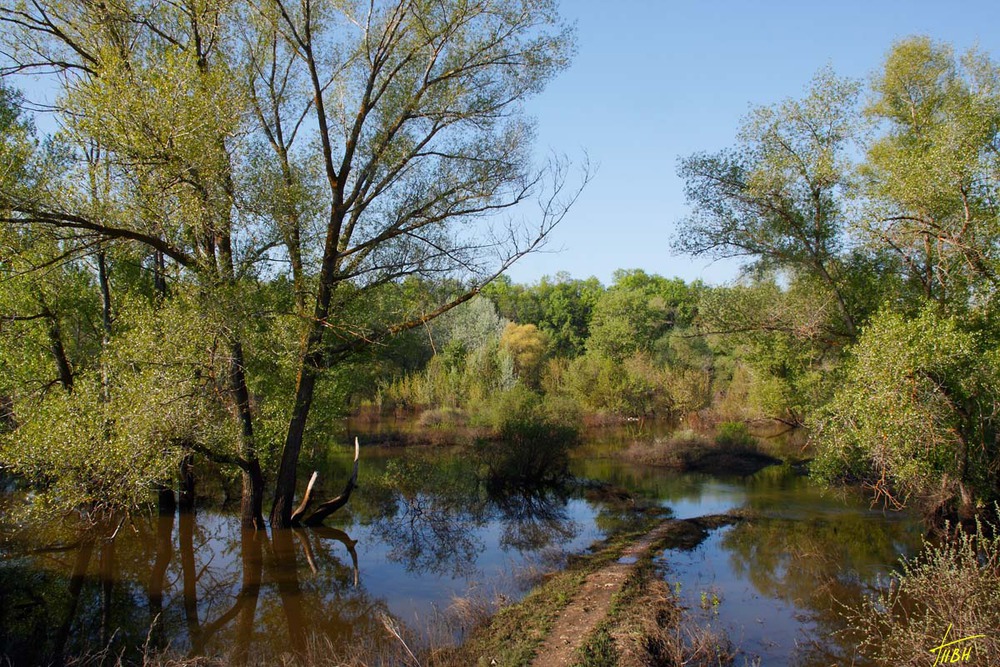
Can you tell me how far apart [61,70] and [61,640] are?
9587mm

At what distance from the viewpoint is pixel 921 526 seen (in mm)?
14281

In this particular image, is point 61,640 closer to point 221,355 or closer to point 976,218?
point 221,355

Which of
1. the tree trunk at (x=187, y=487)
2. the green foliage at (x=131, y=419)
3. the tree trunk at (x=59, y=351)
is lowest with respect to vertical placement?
the tree trunk at (x=187, y=487)

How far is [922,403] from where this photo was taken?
11141 millimetres

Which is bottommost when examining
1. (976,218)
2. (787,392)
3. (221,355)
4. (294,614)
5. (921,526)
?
(921,526)

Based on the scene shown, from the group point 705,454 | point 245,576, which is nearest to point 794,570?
point 245,576

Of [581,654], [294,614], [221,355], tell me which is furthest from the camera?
[221,355]

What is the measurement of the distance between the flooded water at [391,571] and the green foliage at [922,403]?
188cm

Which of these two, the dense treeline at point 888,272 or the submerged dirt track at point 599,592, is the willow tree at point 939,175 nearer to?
the dense treeline at point 888,272

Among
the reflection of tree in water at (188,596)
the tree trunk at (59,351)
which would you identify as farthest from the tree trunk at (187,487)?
the tree trunk at (59,351)

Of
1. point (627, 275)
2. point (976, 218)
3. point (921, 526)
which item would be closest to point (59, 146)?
point (976, 218)

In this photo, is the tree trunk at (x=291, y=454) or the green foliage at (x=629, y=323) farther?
the green foliage at (x=629, y=323)

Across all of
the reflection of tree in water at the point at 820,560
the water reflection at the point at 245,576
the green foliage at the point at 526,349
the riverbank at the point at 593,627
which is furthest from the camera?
the green foliage at the point at 526,349

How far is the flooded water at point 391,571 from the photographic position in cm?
870
